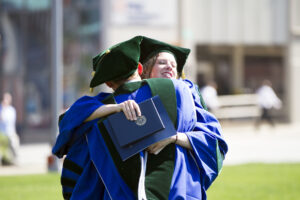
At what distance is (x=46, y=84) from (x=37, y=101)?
2.92ft

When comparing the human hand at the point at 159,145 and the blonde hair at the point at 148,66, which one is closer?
the human hand at the point at 159,145

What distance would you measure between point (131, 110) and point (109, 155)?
0.92 ft

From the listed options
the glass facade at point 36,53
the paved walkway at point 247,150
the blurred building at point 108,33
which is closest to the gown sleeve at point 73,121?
the paved walkway at point 247,150

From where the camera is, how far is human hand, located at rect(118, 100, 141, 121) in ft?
10.0

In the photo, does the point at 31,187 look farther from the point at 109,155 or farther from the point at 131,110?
the point at 131,110

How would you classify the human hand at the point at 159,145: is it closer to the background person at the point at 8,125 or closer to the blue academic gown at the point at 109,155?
the blue academic gown at the point at 109,155

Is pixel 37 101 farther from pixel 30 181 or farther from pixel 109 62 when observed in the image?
pixel 109 62

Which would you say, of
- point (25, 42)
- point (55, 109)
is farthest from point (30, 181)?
point (25, 42)

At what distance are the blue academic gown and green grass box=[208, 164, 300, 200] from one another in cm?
512

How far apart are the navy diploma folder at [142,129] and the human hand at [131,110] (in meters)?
0.03

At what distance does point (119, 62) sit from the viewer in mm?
3203

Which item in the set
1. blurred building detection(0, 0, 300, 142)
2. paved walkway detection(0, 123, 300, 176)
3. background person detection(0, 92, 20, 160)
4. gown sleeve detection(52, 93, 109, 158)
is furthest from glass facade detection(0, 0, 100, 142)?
gown sleeve detection(52, 93, 109, 158)

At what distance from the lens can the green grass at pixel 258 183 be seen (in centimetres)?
838

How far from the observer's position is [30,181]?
1086cm
